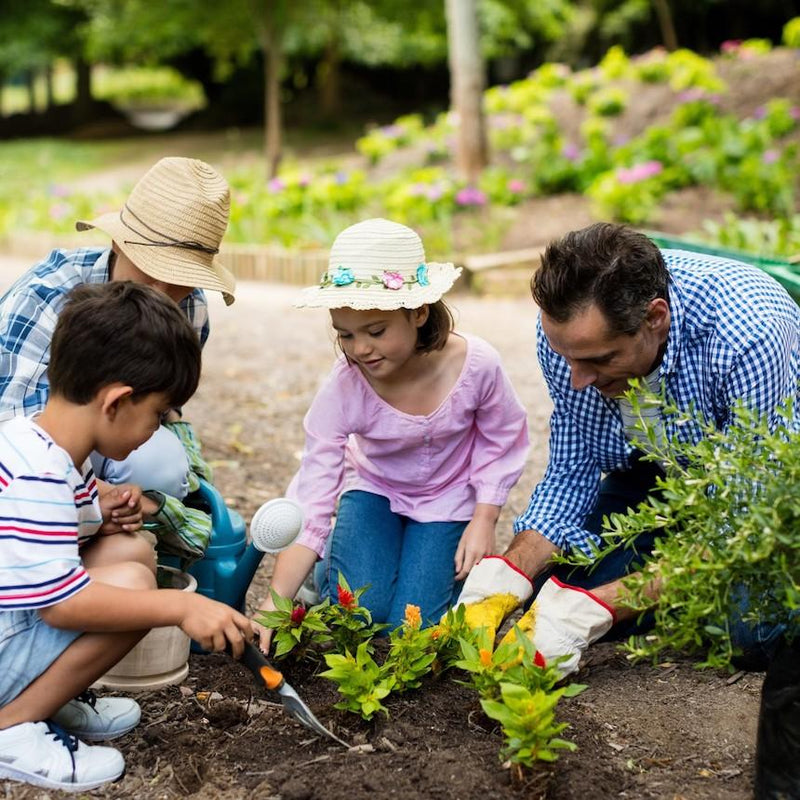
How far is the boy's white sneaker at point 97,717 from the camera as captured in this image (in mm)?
2135

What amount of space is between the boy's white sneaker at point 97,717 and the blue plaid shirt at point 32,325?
0.66 metres

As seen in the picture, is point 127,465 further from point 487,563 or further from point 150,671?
point 487,563

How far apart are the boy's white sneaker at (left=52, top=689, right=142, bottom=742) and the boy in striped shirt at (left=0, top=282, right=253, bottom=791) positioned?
0.35ft

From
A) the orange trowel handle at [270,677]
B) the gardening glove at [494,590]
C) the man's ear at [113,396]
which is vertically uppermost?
the man's ear at [113,396]

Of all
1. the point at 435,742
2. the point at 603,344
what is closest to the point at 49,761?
the point at 435,742

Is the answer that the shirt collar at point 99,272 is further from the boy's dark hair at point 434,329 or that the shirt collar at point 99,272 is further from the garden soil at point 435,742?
the garden soil at point 435,742

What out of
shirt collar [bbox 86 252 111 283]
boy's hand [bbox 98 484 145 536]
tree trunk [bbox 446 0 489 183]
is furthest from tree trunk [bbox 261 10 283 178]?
boy's hand [bbox 98 484 145 536]

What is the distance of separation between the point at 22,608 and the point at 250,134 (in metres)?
16.2

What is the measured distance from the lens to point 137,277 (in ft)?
8.48

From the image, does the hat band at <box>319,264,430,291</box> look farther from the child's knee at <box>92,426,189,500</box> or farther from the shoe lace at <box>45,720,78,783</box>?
the shoe lace at <box>45,720,78,783</box>

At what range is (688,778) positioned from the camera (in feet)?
6.49

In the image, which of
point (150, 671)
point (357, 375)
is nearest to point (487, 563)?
point (357, 375)

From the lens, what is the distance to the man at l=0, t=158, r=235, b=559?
2.49 metres

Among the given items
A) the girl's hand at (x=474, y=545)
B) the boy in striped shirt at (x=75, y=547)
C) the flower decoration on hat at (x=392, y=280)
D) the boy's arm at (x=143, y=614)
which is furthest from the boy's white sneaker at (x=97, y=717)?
the flower decoration on hat at (x=392, y=280)
